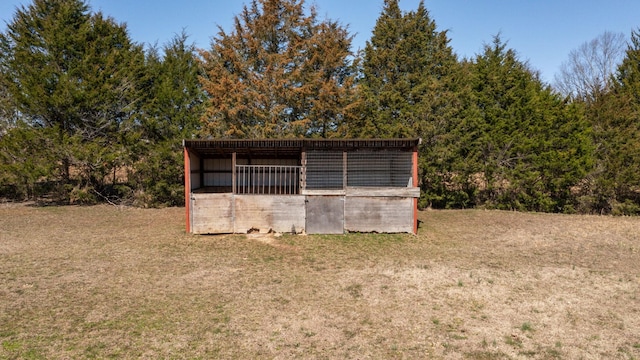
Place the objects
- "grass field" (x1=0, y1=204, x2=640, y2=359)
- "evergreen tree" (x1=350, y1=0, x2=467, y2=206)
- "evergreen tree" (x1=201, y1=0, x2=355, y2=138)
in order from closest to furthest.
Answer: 1. "grass field" (x1=0, y1=204, x2=640, y2=359)
2. "evergreen tree" (x1=350, y1=0, x2=467, y2=206)
3. "evergreen tree" (x1=201, y1=0, x2=355, y2=138)

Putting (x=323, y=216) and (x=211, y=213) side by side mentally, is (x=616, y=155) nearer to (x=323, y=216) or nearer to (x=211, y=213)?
(x=323, y=216)

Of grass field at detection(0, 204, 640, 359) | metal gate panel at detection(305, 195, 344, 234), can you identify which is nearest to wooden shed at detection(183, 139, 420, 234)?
metal gate panel at detection(305, 195, 344, 234)

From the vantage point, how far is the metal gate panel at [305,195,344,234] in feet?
36.2

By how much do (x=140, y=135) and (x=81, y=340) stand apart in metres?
14.3

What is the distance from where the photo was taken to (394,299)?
5879 millimetres

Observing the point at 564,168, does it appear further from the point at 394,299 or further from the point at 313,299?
the point at 313,299

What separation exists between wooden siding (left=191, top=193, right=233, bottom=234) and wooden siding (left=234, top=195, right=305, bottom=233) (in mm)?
256

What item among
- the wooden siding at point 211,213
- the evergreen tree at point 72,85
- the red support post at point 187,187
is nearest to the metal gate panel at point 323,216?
the wooden siding at point 211,213

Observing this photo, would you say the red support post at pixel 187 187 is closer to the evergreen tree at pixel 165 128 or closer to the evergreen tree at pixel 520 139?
the evergreen tree at pixel 165 128

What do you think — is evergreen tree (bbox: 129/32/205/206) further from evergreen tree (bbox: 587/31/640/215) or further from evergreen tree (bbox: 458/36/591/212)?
evergreen tree (bbox: 587/31/640/215)

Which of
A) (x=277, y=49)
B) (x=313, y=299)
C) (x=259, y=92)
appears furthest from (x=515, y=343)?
(x=277, y=49)

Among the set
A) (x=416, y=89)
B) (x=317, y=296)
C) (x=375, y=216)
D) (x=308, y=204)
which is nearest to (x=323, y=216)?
(x=308, y=204)

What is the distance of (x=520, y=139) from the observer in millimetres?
15344

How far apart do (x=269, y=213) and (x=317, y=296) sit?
5322 millimetres
